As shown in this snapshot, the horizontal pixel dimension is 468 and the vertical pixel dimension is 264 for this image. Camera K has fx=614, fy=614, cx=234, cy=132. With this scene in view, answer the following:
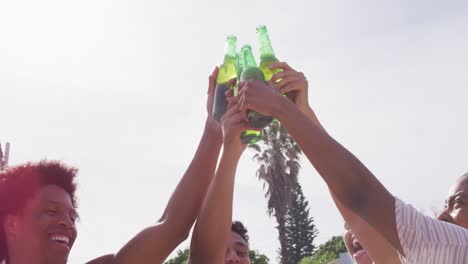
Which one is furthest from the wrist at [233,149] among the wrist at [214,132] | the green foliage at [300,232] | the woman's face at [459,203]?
the green foliage at [300,232]

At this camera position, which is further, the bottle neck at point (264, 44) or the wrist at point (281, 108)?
the bottle neck at point (264, 44)

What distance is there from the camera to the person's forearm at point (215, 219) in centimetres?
323

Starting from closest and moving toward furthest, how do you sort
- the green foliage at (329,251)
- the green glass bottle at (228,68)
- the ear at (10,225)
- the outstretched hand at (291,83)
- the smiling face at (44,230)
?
the outstretched hand at (291,83) < the smiling face at (44,230) < the ear at (10,225) < the green glass bottle at (228,68) < the green foliage at (329,251)

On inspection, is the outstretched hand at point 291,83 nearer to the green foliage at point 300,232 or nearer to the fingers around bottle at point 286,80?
the fingers around bottle at point 286,80

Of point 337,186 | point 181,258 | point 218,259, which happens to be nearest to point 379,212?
point 337,186

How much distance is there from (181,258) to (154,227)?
2376 cm

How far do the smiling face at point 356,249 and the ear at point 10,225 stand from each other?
7.16 ft

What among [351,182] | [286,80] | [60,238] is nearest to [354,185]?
[351,182]

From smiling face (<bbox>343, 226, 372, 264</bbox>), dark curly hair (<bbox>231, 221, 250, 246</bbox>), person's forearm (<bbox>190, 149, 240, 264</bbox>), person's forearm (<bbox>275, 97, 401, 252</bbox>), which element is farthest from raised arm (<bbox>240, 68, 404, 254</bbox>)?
dark curly hair (<bbox>231, 221, 250, 246</bbox>)

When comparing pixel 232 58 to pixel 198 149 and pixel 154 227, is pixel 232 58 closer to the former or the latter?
pixel 198 149

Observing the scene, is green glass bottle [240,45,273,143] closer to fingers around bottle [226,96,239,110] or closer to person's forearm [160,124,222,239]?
fingers around bottle [226,96,239,110]

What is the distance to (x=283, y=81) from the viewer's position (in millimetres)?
2832

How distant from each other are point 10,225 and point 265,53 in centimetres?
161

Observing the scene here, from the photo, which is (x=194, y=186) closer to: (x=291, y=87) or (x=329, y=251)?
(x=291, y=87)
